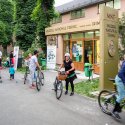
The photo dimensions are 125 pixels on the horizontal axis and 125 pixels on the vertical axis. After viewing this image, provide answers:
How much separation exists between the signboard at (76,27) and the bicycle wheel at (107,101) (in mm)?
9835

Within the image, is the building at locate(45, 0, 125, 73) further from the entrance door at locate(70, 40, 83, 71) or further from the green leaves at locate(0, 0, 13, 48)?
the green leaves at locate(0, 0, 13, 48)

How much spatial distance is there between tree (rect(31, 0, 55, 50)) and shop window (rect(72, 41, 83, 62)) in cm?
396

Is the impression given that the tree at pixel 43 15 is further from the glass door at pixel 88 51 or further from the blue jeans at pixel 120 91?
the blue jeans at pixel 120 91

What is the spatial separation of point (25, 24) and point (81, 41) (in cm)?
881

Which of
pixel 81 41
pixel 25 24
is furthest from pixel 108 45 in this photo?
pixel 25 24

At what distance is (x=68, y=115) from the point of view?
9.13 m

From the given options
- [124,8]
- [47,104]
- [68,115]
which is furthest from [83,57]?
[68,115]

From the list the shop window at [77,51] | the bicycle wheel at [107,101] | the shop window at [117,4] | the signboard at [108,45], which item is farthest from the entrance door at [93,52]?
the bicycle wheel at [107,101]

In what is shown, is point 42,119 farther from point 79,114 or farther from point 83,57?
point 83,57

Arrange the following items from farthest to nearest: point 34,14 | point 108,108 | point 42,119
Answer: point 34,14, point 108,108, point 42,119

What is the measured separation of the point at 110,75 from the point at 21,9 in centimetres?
1870

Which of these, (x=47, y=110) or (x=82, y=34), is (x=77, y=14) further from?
(x=47, y=110)

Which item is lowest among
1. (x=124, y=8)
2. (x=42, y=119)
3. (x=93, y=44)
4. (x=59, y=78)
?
(x=42, y=119)

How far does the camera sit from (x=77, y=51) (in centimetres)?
2366
